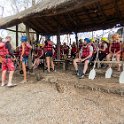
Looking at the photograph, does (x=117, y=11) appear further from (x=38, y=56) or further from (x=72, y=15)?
(x=38, y=56)

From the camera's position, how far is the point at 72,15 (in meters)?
12.0

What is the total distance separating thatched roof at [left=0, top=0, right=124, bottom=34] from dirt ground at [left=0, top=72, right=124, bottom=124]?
7.98 feet

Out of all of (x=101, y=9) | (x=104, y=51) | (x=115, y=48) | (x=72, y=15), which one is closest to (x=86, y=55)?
(x=115, y=48)

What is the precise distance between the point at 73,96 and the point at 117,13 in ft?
15.5

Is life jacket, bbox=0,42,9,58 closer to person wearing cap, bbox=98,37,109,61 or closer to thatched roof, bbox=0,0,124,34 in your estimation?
thatched roof, bbox=0,0,124,34

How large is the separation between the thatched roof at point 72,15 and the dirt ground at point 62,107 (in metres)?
2.43

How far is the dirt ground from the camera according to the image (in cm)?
621

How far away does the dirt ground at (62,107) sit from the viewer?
20.4ft

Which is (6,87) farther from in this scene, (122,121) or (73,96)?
(122,121)

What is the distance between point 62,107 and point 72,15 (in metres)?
6.07

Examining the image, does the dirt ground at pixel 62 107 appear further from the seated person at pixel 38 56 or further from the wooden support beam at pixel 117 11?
the seated person at pixel 38 56

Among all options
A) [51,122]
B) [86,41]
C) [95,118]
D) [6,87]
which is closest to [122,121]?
[95,118]

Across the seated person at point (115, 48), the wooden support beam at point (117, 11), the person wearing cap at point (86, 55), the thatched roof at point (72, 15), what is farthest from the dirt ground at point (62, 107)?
the wooden support beam at point (117, 11)

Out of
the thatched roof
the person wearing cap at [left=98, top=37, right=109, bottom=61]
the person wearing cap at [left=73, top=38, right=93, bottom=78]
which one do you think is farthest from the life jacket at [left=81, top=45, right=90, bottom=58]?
the person wearing cap at [left=98, top=37, right=109, bottom=61]
